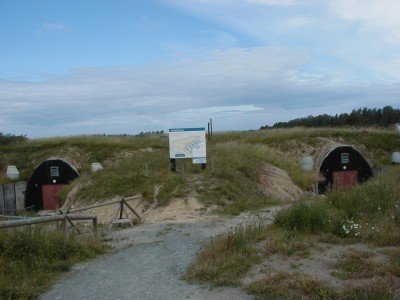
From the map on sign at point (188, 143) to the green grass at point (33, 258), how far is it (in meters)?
10.6

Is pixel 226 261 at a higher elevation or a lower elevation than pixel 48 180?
higher

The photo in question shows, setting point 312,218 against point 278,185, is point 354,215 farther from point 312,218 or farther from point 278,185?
point 278,185

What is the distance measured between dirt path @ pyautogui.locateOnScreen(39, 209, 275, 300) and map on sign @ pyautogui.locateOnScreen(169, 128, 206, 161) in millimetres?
7505

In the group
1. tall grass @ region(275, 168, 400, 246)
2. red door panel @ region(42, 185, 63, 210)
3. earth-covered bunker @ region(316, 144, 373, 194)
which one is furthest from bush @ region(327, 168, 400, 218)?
red door panel @ region(42, 185, 63, 210)

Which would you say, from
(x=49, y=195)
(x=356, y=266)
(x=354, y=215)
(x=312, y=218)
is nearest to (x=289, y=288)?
(x=356, y=266)

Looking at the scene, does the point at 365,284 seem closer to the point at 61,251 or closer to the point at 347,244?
the point at 347,244

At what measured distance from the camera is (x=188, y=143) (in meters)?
20.7

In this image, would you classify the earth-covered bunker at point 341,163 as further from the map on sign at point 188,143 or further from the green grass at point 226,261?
the green grass at point 226,261

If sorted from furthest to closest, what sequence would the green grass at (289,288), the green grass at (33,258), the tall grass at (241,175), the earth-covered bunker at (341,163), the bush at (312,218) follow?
the earth-covered bunker at (341,163) < the tall grass at (241,175) < the bush at (312,218) < the green grass at (33,258) < the green grass at (289,288)

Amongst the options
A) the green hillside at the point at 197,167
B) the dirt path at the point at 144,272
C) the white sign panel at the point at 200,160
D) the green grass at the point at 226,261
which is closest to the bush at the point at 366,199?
the green grass at the point at 226,261

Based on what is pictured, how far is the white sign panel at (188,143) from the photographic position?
20.6 meters

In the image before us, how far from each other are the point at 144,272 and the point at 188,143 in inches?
→ 491

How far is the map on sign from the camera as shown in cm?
2064

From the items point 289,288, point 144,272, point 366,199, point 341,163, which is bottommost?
point 341,163
